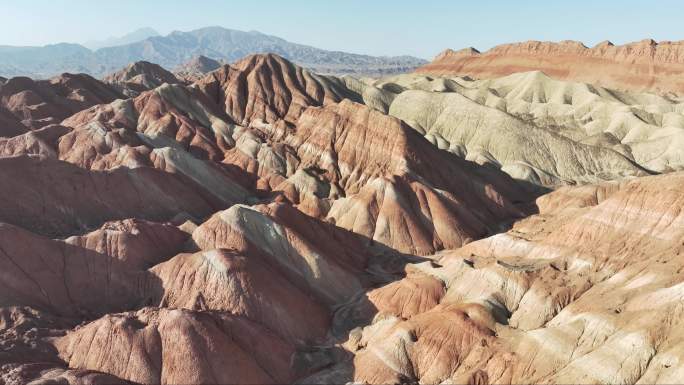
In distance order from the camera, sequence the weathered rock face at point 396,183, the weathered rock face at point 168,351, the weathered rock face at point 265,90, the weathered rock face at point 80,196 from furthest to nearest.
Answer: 1. the weathered rock face at point 265,90
2. the weathered rock face at point 396,183
3. the weathered rock face at point 80,196
4. the weathered rock face at point 168,351

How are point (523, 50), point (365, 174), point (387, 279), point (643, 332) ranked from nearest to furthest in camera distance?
1. point (643, 332)
2. point (387, 279)
3. point (365, 174)
4. point (523, 50)

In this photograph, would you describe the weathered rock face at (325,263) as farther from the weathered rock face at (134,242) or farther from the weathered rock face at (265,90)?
the weathered rock face at (265,90)

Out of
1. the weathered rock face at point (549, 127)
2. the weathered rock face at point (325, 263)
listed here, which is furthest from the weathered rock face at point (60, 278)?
the weathered rock face at point (549, 127)

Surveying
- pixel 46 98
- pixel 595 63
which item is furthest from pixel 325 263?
pixel 595 63

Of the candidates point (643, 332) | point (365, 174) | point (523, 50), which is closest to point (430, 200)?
point (365, 174)

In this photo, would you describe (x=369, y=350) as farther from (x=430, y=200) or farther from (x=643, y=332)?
(x=430, y=200)

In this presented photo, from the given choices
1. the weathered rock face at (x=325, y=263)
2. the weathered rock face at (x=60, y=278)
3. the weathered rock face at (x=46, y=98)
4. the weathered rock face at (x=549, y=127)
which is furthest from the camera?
the weathered rock face at (x=46, y=98)

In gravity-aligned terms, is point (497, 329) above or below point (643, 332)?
below
